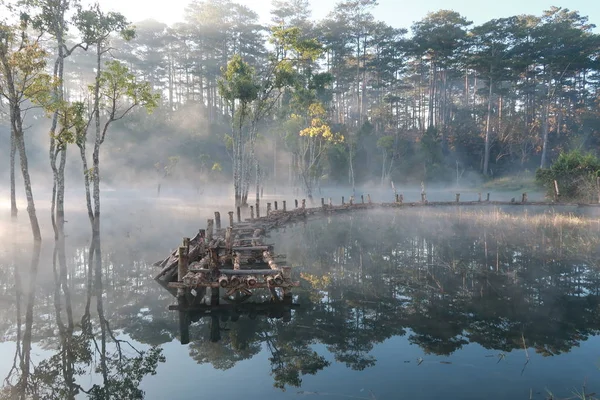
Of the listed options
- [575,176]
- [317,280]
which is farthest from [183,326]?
[575,176]

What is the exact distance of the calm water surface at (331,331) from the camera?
745 cm

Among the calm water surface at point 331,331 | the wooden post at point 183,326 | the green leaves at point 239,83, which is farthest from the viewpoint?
the green leaves at point 239,83

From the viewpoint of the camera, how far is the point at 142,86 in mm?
23328

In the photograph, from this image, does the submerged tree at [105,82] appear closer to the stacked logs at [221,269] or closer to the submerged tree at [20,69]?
the submerged tree at [20,69]

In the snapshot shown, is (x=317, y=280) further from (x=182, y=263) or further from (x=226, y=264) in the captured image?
(x=182, y=263)

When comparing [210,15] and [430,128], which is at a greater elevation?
[210,15]

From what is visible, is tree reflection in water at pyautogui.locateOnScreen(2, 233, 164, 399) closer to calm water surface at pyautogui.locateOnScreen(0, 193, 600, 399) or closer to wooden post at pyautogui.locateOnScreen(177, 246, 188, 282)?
calm water surface at pyautogui.locateOnScreen(0, 193, 600, 399)

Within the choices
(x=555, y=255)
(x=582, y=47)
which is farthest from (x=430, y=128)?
(x=555, y=255)

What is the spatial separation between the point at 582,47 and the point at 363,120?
106 ft

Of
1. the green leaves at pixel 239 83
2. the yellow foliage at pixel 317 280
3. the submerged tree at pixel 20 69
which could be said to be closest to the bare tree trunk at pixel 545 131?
the green leaves at pixel 239 83

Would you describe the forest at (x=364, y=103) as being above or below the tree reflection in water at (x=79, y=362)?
above

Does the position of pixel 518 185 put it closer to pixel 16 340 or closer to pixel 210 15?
pixel 210 15

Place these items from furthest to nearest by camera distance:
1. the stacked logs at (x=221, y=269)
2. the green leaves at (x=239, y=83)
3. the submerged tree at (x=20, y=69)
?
1. the green leaves at (x=239, y=83)
2. the submerged tree at (x=20, y=69)
3. the stacked logs at (x=221, y=269)

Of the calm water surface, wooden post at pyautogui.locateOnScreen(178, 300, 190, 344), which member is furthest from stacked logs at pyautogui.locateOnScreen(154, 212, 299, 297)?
the calm water surface
